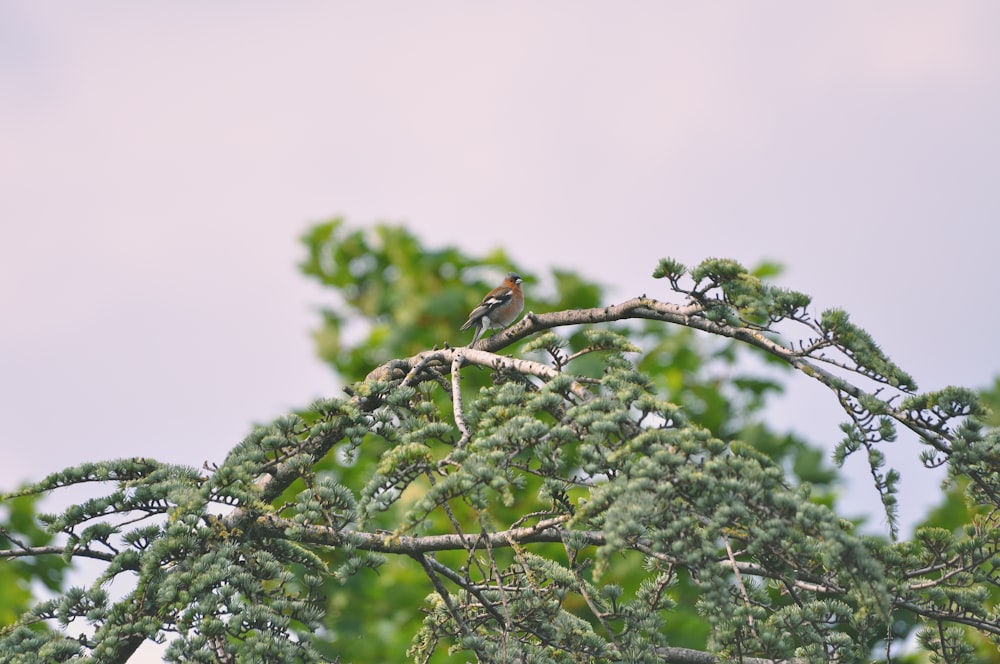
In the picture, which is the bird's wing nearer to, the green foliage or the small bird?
the small bird

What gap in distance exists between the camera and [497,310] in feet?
34.0

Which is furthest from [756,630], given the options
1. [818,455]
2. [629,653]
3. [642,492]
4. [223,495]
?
[818,455]

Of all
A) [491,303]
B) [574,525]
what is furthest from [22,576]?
[574,525]

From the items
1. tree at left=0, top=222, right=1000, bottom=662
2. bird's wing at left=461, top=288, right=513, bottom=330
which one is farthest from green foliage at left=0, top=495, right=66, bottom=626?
tree at left=0, top=222, right=1000, bottom=662

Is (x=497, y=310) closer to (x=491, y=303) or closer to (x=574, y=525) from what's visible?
(x=491, y=303)

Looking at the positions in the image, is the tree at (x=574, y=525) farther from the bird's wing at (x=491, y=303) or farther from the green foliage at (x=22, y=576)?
the green foliage at (x=22, y=576)

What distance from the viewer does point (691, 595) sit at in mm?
15062

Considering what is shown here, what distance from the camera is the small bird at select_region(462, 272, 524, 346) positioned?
1030 cm

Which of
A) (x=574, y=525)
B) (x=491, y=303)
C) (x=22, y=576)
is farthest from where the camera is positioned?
(x=22, y=576)

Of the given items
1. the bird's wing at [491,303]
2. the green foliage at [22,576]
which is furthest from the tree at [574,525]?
the green foliage at [22,576]

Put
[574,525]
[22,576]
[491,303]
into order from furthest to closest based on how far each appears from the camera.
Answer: [22,576], [491,303], [574,525]

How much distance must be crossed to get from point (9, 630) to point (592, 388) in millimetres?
2747

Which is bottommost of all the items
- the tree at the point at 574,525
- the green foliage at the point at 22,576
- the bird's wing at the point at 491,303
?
the tree at the point at 574,525

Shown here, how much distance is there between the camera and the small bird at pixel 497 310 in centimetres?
1030
